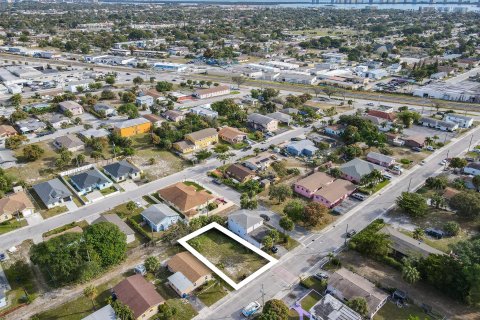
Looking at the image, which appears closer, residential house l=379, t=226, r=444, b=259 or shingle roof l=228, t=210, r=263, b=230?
residential house l=379, t=226, r=444, b=259

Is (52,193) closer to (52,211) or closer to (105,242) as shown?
(52,211)

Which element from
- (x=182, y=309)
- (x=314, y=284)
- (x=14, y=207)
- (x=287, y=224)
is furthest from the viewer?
(x=14, y=207)

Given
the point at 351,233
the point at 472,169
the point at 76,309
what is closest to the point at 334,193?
the point at 351,233

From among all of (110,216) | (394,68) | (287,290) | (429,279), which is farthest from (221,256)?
(394,68)

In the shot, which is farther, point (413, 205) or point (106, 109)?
point (106, 109)

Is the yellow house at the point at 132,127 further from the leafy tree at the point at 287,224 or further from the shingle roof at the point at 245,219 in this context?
the leafy tree at the point at 287,224

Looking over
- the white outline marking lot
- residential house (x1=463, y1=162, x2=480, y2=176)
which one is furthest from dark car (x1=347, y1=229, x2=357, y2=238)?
residential house (x1=463, y1=162, x2=480, y2=176)

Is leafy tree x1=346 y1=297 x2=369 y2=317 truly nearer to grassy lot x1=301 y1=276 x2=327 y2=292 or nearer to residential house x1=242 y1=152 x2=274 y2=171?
grassy lot x1=301 y1=276 x2=327 y2=292
